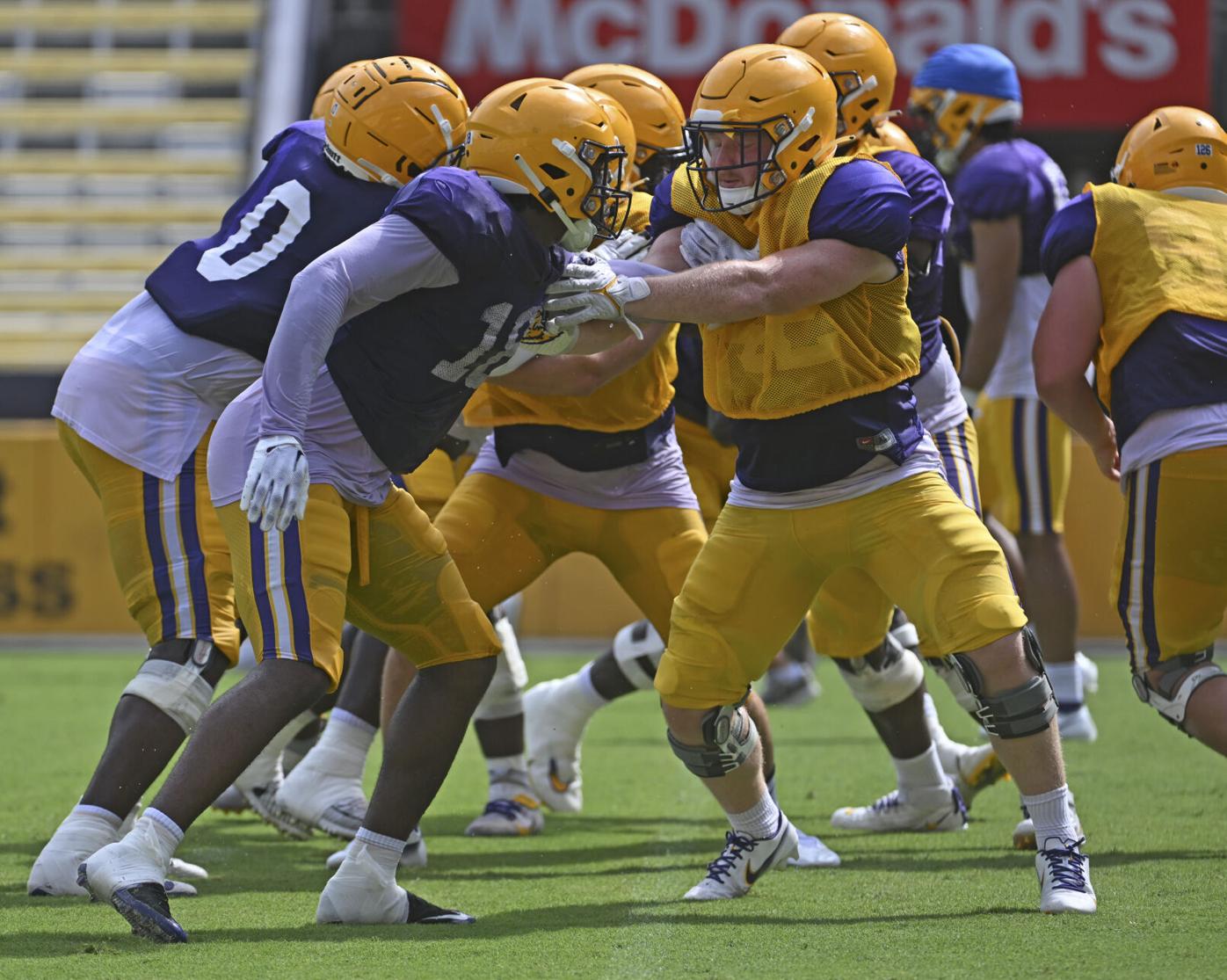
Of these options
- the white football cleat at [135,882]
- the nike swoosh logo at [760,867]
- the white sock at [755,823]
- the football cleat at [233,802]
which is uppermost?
the white football cleat at [135,882]

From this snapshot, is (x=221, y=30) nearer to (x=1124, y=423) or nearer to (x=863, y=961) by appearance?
(x=1124, y=423)

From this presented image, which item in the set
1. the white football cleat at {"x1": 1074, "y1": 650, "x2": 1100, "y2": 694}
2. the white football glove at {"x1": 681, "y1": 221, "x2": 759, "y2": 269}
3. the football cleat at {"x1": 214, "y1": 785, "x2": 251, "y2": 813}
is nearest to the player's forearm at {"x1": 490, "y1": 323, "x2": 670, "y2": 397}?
the white football glove at {"x1": 681, "y1": 221, "x2": 759, "y2": 269}

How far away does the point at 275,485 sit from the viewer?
3555 mm

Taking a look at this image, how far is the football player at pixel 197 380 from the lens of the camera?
170 inches

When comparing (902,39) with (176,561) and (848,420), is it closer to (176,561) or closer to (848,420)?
(848,420)

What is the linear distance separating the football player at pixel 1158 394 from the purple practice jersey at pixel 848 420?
1.77 feet

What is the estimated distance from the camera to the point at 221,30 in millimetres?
15766

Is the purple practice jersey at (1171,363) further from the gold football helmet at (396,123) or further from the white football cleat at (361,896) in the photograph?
the white football cleat at (361,896)

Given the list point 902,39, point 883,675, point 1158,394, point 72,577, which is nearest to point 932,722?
point 883,675

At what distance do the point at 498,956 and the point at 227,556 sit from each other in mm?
1342

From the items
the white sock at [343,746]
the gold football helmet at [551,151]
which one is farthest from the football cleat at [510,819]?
the gold football helmet at [551,151]

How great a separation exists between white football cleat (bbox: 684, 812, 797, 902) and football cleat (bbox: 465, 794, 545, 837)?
1193 mm

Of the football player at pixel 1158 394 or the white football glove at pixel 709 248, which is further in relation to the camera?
the football player at pixel 1158 394

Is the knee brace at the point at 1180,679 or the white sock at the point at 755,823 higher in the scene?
the knee brace at the point at 1180,679
